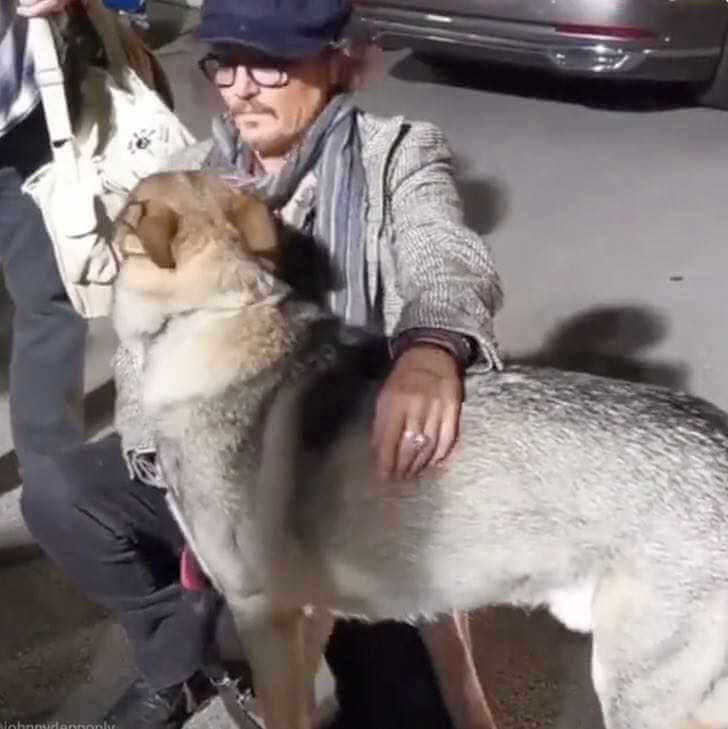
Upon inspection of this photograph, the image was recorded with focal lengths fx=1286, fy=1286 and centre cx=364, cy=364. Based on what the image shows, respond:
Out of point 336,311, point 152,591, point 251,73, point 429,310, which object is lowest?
point 152,591

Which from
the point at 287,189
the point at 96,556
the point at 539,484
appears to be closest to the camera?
the point at 539,484

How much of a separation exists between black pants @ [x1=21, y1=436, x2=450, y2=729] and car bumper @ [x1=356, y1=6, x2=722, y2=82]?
3024mm

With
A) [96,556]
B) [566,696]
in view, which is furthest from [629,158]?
[96,556]

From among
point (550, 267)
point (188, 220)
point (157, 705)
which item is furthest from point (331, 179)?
point (550, 267)

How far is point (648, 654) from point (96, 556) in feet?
2.74

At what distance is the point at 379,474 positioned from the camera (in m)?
1.56

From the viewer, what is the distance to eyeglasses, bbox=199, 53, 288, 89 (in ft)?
5.56

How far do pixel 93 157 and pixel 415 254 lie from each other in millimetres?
700

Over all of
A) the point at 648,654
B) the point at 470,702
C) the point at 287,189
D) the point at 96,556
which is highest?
the point at 287,189

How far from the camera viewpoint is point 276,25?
1644 mm

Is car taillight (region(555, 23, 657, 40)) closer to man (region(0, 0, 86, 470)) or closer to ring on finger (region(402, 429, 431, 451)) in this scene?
man (region(0, 0, 86, 470))

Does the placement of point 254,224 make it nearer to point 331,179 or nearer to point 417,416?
point 331,179

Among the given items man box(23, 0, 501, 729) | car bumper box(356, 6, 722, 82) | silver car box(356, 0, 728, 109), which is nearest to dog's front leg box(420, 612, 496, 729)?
man box(23, 0, 501, 729)

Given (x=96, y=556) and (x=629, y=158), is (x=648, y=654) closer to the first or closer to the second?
(x=96, y=556)
